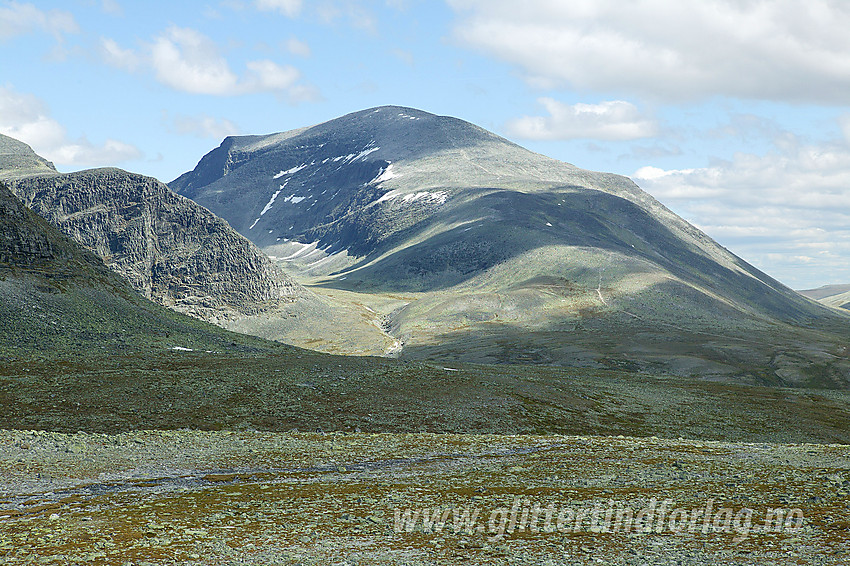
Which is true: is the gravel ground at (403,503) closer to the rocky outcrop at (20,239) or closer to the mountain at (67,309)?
the mountain at (67,309)

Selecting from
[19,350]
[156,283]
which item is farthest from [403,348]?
[19,350]

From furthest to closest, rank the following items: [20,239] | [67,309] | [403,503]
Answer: [20,239]
[67,309]
[403,503]

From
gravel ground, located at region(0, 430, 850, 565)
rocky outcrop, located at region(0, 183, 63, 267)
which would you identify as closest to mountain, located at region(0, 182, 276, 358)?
rocky outcrop, located at region(0, 183, 63, 267)

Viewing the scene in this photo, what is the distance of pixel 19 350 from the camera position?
7512 cm

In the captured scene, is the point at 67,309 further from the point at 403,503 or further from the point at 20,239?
the point at 403,503

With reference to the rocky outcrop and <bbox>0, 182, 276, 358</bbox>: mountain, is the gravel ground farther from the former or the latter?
the rocky outcrop

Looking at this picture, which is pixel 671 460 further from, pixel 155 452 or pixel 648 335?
pixel 648 335

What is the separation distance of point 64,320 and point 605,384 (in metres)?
77.1

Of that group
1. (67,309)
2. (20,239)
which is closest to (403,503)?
(67,309)

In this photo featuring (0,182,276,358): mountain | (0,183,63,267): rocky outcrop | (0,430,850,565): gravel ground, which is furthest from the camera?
(0,183,63,267): rocky outcrop

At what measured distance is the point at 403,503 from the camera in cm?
2672

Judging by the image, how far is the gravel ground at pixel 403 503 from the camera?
19.6m

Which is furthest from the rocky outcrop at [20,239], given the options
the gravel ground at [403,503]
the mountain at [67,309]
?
the gravel ground at [403,503]

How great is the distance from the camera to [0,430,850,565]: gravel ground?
1962 cm
